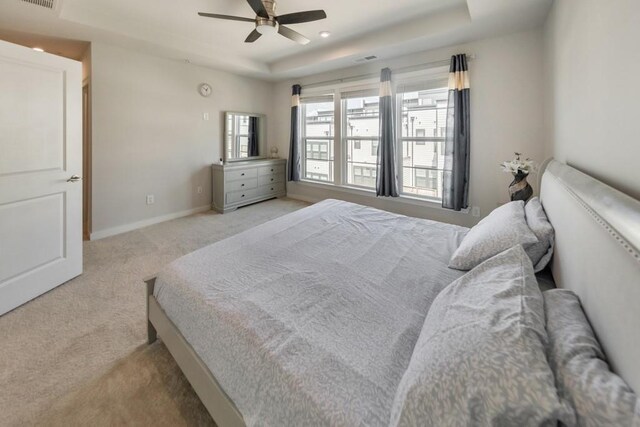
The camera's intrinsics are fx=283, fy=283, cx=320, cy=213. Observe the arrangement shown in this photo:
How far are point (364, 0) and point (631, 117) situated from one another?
267 centimetres

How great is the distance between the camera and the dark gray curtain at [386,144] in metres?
4.11

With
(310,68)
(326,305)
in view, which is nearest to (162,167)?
(310,68)

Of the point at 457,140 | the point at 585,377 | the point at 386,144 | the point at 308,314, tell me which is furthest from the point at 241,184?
the point at 585,377

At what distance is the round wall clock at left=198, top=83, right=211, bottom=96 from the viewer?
180 inches

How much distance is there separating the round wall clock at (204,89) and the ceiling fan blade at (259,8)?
2370 millimetres

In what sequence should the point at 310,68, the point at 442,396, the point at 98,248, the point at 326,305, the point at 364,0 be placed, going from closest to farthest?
the point at 442,396 → the point at 326,305 → the point at 364,0 → the point at 98,248 → the point at 310,68

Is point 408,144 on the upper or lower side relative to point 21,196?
upper

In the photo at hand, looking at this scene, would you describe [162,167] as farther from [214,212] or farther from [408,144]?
[408,144]

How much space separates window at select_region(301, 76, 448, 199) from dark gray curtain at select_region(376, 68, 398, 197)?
133mm

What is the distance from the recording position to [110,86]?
360 centimetres

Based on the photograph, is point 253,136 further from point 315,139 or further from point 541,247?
point 541,247

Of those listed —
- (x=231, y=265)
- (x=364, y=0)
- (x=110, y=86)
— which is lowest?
(x=231, y=265)

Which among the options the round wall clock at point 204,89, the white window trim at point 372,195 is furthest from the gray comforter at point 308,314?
the round wall clock at point 204,89

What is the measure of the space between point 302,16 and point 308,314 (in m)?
2.67
